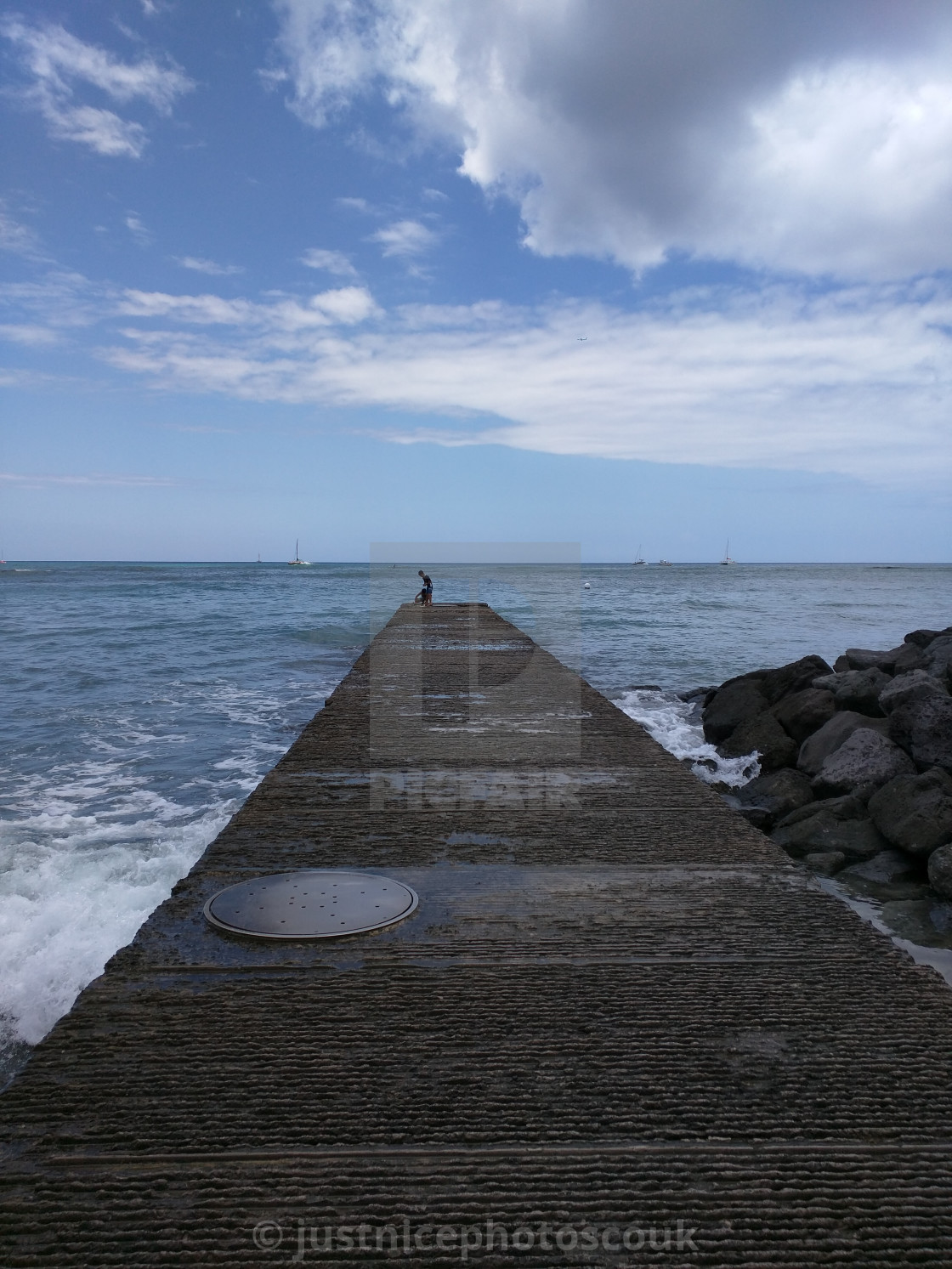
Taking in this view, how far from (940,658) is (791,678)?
200cm

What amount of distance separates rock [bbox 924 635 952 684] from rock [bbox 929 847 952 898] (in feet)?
16.7

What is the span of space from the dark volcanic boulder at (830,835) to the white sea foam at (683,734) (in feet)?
4.23

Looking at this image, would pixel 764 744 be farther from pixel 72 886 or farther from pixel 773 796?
pixel 72 886

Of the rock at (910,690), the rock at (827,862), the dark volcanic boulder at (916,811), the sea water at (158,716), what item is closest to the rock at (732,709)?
the sea water at (158,716)

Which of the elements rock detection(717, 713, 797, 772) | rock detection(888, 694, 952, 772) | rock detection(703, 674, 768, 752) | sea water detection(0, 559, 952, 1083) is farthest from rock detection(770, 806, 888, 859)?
rock detection(703, 674, 768, 752)

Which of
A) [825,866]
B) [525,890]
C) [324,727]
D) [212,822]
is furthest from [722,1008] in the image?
[212,822]

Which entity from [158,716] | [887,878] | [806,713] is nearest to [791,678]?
[806,713]

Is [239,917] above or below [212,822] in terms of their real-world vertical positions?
above

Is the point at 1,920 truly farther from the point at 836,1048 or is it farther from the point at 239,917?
the point at 836,1048

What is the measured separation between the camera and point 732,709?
11.9 metres

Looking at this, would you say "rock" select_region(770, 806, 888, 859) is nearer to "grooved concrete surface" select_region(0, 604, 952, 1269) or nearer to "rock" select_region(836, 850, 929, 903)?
"rock" select_region(836, 850, 929, 903)

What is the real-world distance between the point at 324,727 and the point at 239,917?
420cm

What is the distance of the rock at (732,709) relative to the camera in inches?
458

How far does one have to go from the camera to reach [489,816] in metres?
5.14
